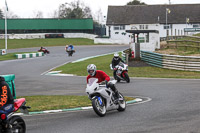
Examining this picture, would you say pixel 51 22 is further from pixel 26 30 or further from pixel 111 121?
pixel 111 121

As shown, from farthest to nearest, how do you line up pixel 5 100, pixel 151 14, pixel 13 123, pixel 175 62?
1. pixel 151 14
2. pixel 175 62
3. pixel 13 123
4. pixel 5 100

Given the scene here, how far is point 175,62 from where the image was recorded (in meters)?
30.4

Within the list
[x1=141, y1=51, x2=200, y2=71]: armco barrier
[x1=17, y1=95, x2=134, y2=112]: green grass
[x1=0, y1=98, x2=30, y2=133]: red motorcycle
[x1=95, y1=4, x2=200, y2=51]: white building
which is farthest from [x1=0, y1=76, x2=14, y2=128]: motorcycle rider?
[x1=95, y1=4, x2=200, y2=51]: white building

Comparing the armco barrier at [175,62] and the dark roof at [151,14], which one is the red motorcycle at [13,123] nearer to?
the armco barrier at [175,62]

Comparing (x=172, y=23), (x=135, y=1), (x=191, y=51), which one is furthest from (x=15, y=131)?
(x=135, y=1)

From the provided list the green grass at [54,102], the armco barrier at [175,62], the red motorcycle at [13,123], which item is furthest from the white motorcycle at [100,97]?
the armco barrier at [175,62]

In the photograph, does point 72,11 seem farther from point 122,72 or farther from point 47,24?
point 122,72

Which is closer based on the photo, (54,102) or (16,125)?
(16,125)

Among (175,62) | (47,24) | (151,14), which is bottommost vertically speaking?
(175,62)

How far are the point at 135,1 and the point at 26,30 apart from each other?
3767 centimetres

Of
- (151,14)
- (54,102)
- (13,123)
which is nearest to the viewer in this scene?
(13,123)

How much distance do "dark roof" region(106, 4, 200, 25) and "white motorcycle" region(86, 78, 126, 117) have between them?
253 ft

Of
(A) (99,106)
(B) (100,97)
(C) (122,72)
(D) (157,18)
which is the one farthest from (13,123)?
(D) (157,18)

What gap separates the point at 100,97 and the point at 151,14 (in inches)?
3159
